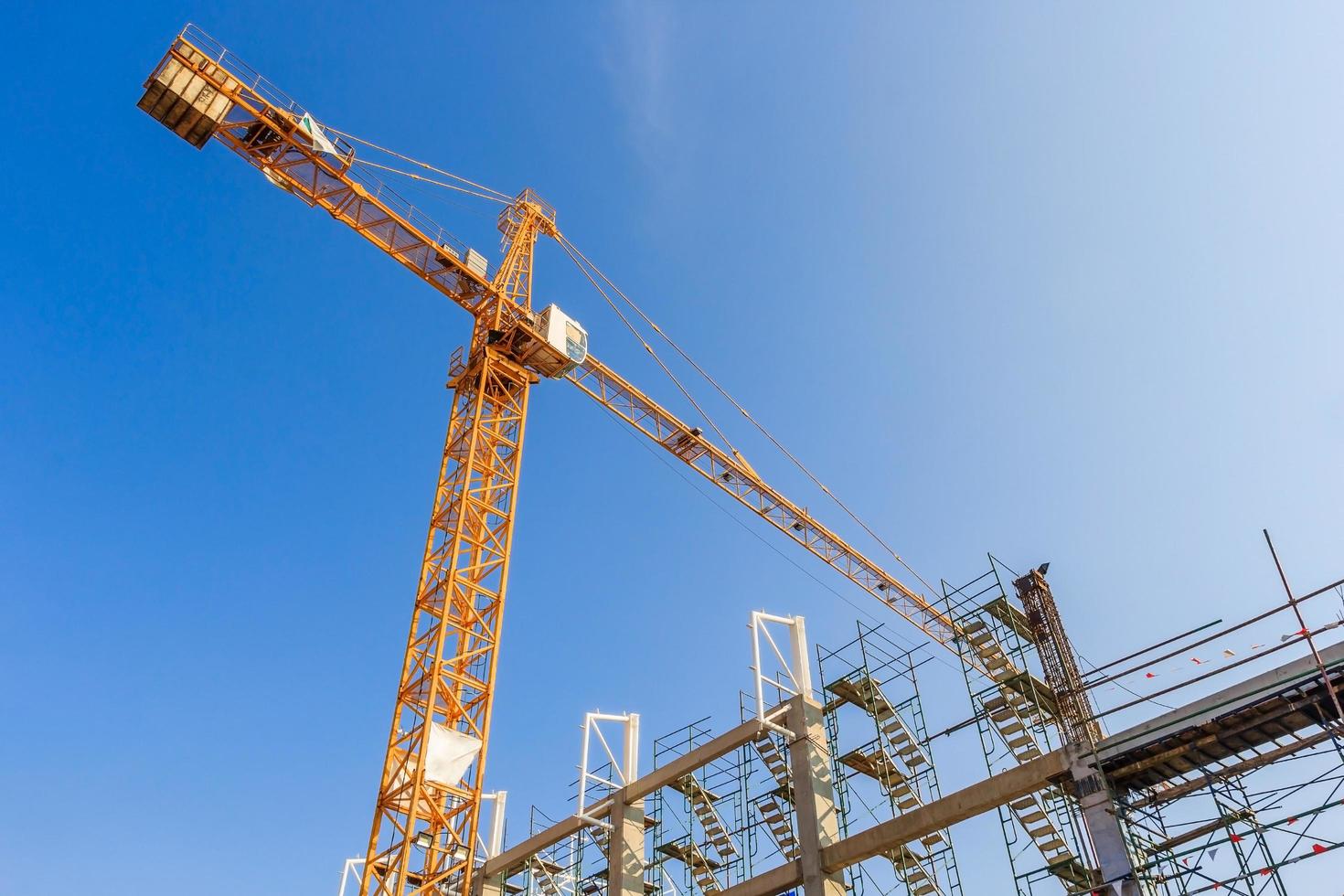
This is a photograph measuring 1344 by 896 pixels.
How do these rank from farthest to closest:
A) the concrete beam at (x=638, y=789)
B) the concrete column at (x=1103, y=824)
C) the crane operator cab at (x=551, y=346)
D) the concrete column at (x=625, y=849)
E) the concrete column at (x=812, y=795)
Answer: the crane operator cab at (x=551, y=346), the concrete column at (x=625, y=849), the concrete beam at (x=638, y=789), the concrete column at (x=812, y=795), the concrete column at (x=1103, y=824)

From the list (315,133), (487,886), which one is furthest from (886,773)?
(315,133)

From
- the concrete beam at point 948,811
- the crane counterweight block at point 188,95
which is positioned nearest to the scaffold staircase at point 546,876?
the concrete beam at point 948,811

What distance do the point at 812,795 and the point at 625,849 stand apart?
736 centimetres

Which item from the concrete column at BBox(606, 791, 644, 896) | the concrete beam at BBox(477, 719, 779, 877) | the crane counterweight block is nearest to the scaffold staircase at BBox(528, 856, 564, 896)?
the concrete beam at BBox(477, 719, 779, 877)

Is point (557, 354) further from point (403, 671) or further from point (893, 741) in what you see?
point (893, 741)

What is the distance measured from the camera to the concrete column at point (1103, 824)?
19312mm

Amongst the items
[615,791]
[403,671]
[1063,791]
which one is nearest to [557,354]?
[403,671]

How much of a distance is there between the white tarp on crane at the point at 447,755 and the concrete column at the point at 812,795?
9.39 metres

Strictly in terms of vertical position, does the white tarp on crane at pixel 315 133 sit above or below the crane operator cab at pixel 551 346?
above

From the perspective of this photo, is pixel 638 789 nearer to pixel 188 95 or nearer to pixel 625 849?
pixel 625 849

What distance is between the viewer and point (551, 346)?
38.4m

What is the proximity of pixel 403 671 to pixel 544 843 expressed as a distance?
7.28 metres

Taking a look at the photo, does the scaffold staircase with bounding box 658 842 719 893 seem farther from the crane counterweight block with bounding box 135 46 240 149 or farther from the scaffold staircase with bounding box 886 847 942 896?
the crane counterweight block with bounding box 135 46 240 149

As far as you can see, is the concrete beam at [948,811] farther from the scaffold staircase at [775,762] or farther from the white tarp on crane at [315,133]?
the white tarp on crane at [315,133]
